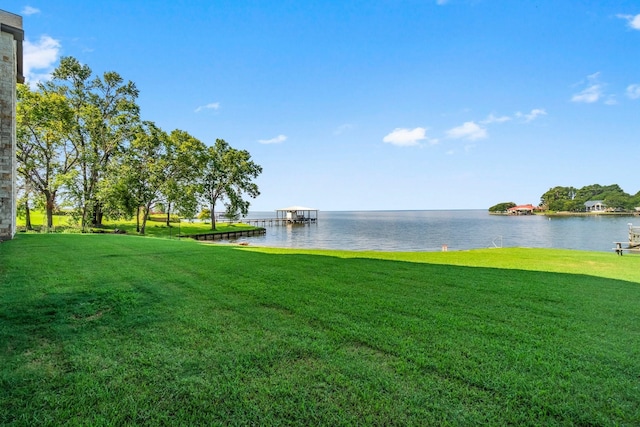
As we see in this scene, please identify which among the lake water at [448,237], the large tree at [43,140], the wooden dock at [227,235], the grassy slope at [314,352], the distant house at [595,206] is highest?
the large tree at [43,140]

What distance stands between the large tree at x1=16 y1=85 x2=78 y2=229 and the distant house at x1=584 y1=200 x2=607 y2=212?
119m

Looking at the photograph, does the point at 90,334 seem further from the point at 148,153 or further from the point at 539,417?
the point at 148,153

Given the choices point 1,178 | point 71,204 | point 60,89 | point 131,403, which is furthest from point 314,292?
point 60,89

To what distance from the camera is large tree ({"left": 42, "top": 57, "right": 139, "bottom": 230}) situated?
829 inches

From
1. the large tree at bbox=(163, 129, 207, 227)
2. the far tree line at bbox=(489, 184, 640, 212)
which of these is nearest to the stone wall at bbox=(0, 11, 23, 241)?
the large tree at bbox=(163, 129, 207, 227)

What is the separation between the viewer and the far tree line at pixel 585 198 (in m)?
87.8

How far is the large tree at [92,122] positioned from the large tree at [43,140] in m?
0.83

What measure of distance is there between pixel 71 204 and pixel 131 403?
2371cm

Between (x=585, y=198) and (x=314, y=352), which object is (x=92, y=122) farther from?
(x=585, y=198)

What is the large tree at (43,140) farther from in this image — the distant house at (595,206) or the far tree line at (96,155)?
the distant house at (595,206)

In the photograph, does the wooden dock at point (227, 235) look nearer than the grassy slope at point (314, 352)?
No

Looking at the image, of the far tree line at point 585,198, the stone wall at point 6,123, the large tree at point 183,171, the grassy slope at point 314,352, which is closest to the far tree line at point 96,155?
the large tree at point 183,171

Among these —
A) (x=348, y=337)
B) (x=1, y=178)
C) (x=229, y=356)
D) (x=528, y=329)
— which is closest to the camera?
(x=229, y=356)

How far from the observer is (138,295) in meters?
4.30
